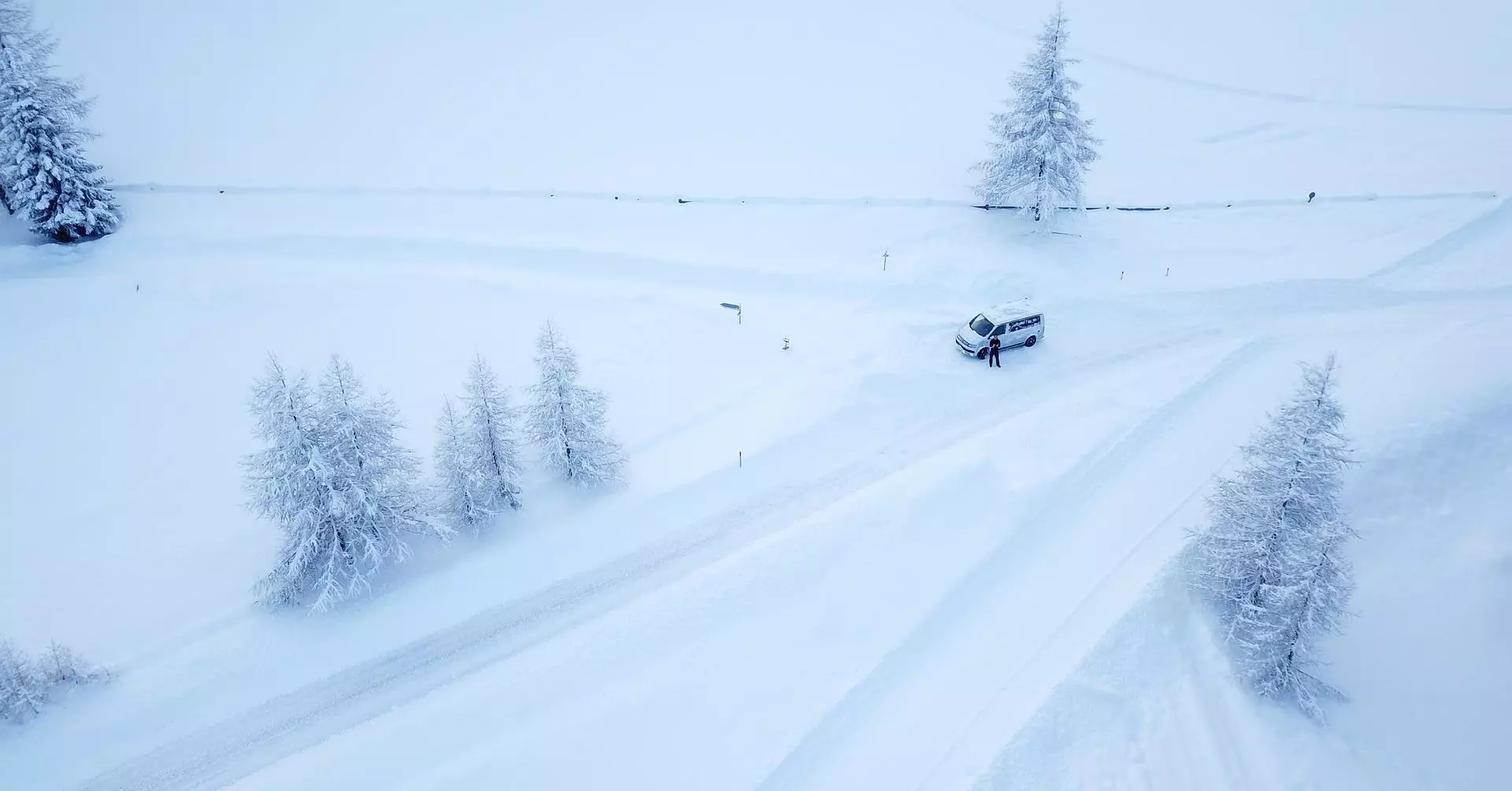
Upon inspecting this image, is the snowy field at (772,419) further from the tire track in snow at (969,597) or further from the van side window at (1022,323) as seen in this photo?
the van side window at (1022,323)

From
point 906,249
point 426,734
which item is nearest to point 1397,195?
point 906,249

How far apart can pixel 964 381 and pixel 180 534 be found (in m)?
22.3

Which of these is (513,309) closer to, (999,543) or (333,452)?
(333,452)

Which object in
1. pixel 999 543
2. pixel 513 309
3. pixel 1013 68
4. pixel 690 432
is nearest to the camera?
pixel 999 543

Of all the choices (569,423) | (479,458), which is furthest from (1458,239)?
(479,458)

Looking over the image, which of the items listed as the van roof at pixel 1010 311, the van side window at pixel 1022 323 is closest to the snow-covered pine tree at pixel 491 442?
the van roof at pixel 1010 311

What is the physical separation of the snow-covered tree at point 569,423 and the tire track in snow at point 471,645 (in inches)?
108

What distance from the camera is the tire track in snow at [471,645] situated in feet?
51.9

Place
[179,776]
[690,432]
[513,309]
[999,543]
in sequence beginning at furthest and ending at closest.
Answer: [513,309], [690,432], [999,543], [179,776]

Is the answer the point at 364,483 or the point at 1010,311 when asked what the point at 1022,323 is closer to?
the point at 1010,311

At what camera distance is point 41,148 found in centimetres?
3002

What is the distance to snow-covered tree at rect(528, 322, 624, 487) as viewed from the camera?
2050cm

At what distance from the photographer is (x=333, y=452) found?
17984 mm

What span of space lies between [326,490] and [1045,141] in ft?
85.8
